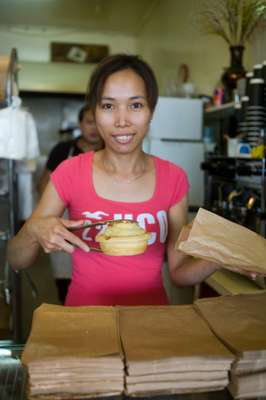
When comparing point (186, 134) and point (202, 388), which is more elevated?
point (186, 134)

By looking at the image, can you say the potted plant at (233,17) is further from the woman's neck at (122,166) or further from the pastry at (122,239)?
the pastry at (122,239)

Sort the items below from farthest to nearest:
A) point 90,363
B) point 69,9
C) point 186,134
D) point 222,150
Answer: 1. point 69,9
2. point 186,134
3. point 222,150
4. point 90,363

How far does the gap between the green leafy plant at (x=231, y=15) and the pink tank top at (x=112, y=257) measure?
0.45 m

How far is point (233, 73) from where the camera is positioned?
2092 millimetres

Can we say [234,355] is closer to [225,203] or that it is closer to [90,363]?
[90,363]

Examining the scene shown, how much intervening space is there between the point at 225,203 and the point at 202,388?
3.73 feet

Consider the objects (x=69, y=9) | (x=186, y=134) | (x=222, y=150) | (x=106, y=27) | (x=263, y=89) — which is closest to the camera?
(x=263, y=89)

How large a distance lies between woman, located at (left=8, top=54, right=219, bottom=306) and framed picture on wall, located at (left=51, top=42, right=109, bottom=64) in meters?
5.02

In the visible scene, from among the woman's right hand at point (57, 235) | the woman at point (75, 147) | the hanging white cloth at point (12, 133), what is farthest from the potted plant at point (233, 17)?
the woman at point (75, 147)

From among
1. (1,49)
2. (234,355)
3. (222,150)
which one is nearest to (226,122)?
(222,150)

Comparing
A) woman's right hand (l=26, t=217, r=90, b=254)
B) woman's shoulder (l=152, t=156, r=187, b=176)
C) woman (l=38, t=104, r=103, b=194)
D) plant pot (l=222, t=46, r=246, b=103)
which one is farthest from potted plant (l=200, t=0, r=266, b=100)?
woman (l=38, t=104, r=103, b=194)

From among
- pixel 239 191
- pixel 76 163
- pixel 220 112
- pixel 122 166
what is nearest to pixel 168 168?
pixel 122 166

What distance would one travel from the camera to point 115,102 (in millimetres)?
1020

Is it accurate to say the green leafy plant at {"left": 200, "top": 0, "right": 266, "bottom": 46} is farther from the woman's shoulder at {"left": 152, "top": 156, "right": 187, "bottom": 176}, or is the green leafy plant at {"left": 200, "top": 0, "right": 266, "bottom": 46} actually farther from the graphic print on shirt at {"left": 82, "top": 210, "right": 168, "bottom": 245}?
the graphic print on shirt at {"left": 82, "top": 210, "right": 168, "bottom": 245}
